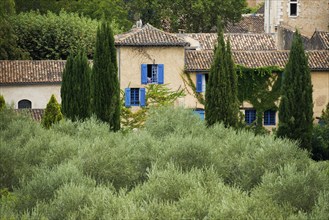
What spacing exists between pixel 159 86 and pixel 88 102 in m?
6.03

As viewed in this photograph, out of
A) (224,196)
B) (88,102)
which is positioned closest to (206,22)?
(88,102)

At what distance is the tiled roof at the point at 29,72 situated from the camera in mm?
50844

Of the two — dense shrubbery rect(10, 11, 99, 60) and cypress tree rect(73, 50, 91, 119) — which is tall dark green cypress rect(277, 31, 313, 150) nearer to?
cypress tree rect(73, 50, 91, 119)

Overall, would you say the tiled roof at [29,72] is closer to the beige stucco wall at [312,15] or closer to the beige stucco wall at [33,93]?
the beige stucco wall at [33,93]

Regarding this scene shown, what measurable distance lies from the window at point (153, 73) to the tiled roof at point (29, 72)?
5.03m

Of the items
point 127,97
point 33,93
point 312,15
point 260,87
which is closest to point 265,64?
point 260,87

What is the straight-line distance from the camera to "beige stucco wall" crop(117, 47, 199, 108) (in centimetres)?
4794

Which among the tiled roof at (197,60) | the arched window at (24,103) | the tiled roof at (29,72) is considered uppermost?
the tiled roof at (197,60)

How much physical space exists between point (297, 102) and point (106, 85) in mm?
7518

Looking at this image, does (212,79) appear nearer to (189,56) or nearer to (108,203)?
(189,56)

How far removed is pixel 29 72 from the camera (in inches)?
2020

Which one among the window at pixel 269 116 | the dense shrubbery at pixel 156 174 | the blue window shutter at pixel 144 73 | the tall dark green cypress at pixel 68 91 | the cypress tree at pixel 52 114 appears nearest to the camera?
the dense shrubbery at pixel 156 174

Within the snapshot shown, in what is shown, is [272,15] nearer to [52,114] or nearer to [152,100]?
[152,100]

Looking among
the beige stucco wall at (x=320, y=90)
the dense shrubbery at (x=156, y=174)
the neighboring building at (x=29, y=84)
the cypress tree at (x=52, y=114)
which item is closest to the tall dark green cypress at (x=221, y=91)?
the dense shrubbery at (x=156, y=174)
